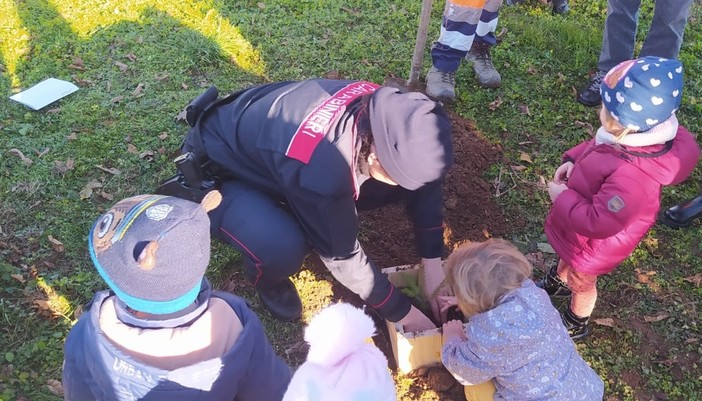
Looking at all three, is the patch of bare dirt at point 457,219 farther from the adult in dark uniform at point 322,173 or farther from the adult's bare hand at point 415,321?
the adult in dark uniform at point 322,173

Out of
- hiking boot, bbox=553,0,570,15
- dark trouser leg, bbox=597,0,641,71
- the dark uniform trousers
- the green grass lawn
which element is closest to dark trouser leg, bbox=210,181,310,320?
the dark uniform trousers

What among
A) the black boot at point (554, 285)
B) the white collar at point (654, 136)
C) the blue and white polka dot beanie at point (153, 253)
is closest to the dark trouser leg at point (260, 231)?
the blue and white polka dot beanie at point (153, 253)

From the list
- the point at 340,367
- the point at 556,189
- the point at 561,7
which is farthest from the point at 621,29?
the point at 340,367

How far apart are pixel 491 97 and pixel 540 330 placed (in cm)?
256

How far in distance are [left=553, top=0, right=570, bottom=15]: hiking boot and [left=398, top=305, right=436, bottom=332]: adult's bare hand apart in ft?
12.3

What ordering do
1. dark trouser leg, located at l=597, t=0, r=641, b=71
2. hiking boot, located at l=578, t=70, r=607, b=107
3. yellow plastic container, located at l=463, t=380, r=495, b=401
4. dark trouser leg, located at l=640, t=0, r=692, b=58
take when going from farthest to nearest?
hiking boot, located at l=578, t=70, r=607, b=107, dark trouser leg, located at l=597, t=0, r=641, b=71, dark trouser leg, located at l=640, t=0, r=692, b=58, yellow plastic container, located at l=463, t=380, r=495, b=401

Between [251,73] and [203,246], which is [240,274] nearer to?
[203,246]

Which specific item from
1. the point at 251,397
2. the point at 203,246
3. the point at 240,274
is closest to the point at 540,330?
the point at 251,397

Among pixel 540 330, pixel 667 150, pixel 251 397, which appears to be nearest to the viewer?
pixel 251 397

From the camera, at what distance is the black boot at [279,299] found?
3031 millimetres

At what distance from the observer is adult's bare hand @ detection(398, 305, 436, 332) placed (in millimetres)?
2750

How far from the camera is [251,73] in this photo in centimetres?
466

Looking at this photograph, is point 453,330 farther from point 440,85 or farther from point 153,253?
point 440,85

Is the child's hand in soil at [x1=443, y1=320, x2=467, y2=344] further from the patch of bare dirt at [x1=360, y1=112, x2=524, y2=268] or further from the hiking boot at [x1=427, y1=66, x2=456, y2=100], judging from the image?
the hiking boot at [x1=427, y1=66, x2=456, y2=100]
